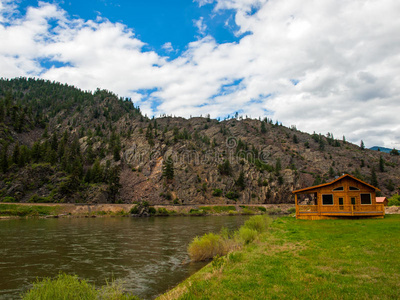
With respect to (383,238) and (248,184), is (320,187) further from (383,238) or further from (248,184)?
(248,184)

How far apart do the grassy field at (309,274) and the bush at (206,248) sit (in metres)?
5.25

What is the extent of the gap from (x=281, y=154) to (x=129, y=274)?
18148cm

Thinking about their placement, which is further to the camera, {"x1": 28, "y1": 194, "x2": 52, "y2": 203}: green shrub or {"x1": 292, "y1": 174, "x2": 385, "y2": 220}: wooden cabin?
{"x1": 28, "y1": 194, "x2": 52, "y2": 203}: green shrub

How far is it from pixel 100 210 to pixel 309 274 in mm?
81758

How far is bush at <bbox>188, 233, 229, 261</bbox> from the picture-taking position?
20.4 meters

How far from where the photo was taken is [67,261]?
67.9 feet

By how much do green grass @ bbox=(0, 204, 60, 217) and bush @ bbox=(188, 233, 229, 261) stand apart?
6758 cm

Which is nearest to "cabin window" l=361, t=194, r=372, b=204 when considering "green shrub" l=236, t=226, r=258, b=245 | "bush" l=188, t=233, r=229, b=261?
"green shrub" l=236, t=226, r=258, b=245

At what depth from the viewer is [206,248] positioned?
20578 millimetres

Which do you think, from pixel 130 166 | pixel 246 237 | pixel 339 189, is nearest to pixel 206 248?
pixel 246 237

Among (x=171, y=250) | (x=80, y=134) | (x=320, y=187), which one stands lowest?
(x=171, y=250)

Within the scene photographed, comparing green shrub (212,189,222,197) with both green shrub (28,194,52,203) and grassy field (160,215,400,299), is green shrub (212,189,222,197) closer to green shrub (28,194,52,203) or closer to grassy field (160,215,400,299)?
green shrub (28,194,52,203)

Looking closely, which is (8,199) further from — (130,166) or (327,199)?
(327,199)

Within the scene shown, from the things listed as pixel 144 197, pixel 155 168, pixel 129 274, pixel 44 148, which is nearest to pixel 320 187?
pixel 129 274
